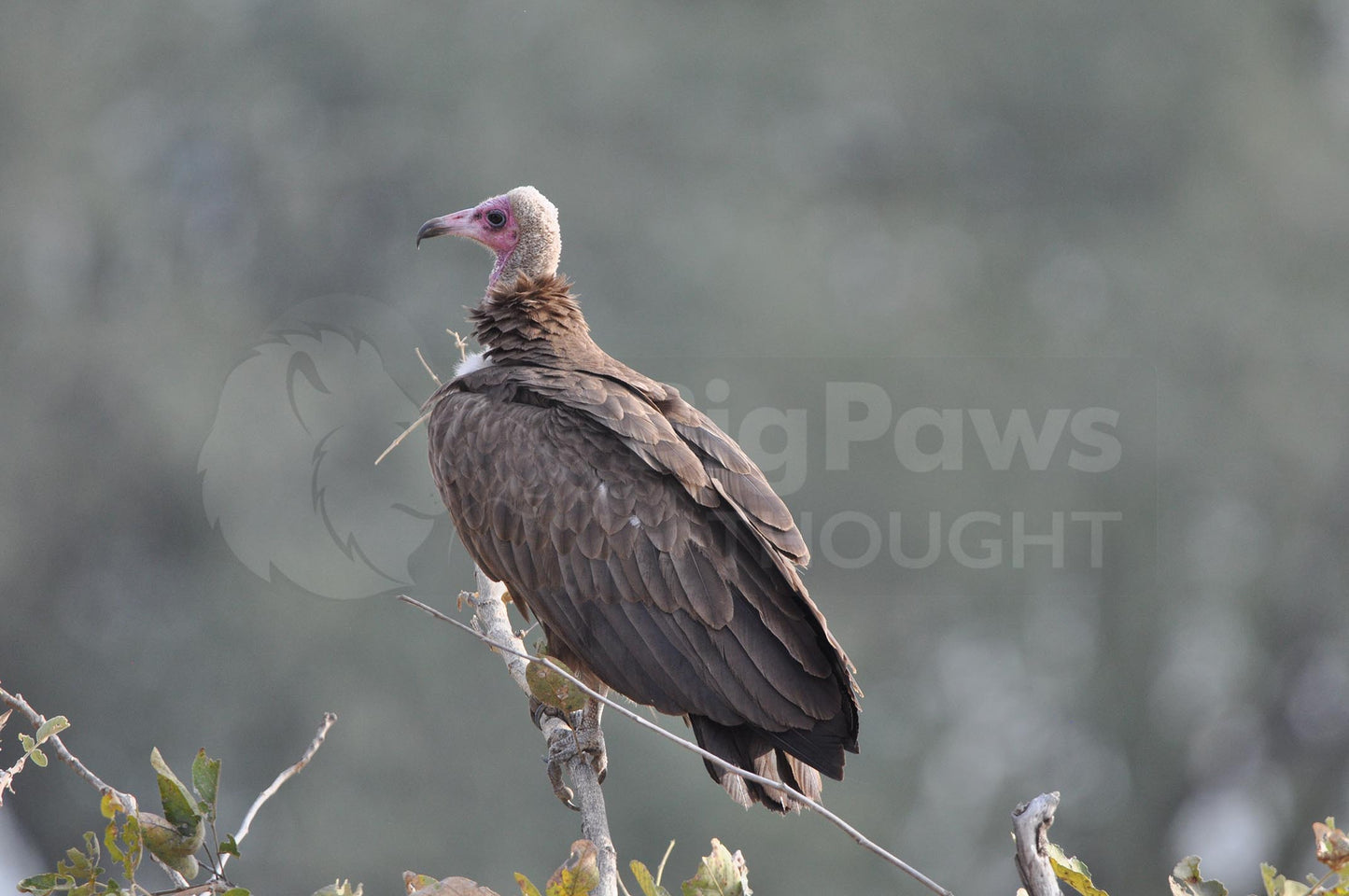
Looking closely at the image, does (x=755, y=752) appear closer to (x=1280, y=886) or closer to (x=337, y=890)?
(x=337, y=890)

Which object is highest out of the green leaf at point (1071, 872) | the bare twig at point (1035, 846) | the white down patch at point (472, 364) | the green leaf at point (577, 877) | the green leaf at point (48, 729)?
the white down patch at point (472, 364)

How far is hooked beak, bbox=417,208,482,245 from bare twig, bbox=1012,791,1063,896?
3.98 metres

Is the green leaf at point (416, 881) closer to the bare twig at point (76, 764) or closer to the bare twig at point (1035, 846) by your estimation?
the bare twig at point (76, 764)

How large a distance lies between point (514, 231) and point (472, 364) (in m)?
0.83

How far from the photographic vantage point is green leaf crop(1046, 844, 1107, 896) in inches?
97.3

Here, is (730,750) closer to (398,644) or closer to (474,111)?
(398,644)

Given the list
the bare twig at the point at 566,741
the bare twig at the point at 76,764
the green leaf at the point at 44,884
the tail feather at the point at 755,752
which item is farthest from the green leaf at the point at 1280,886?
the green leaf at the point at 44,884

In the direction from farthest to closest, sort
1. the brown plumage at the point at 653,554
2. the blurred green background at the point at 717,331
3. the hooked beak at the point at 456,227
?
the blurred green background at the point at 717,331
the hooked beak at the point at 456,227
the brown plumage at the point at 653,554

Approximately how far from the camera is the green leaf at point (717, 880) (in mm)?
2832

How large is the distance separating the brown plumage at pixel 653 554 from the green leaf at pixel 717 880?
1038 mm

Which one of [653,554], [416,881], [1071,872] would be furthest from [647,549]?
[1071,872]

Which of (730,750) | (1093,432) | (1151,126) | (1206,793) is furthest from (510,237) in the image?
(1206,793)

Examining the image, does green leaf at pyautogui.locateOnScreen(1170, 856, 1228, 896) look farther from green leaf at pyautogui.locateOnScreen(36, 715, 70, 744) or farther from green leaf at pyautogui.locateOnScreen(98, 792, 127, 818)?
green leaf at pyautogui.locateOnScreen(36, 715, 70, 744)

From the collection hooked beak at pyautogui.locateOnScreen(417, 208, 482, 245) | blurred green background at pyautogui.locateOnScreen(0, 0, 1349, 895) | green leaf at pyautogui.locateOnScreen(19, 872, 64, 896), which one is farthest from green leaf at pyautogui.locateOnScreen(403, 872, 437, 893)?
blurred green background at pyautogui.locateOnScreen(0, 0, 1349, 895)
